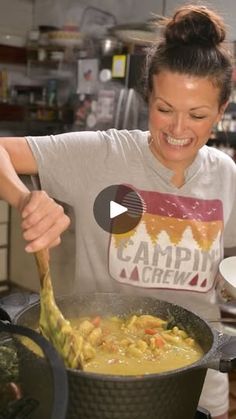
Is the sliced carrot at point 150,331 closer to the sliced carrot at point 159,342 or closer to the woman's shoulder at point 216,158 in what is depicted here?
the sliced carrot at point 159,342

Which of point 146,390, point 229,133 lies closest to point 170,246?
point 146,390

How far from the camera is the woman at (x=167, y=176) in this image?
46.1 inches

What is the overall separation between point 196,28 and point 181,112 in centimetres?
21

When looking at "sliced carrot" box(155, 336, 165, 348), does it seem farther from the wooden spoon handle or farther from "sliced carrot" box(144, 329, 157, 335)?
the wooden spoon handle

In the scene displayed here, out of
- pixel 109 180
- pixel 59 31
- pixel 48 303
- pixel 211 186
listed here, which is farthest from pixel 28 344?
pixel 59 31

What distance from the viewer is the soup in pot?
2.77ft

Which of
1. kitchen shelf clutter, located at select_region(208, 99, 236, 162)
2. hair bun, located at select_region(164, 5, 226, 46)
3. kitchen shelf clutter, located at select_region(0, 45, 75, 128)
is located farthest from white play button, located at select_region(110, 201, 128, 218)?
kitchen shelf clutter, located at select_region(0, 45, 75, 128)

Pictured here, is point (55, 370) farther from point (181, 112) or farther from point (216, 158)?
point (216, 158)

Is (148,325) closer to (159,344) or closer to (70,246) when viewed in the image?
(159,344)

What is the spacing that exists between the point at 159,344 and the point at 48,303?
259mm

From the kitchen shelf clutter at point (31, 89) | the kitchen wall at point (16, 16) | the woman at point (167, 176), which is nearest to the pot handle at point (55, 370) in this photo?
the woman at point (167, 176)

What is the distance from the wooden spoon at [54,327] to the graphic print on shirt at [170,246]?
1.49 ft
